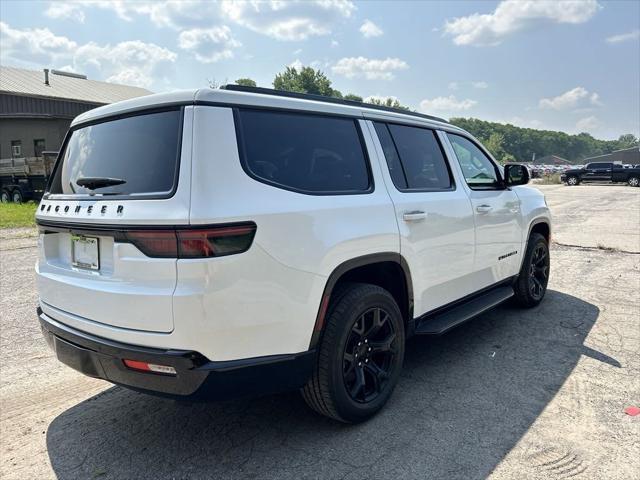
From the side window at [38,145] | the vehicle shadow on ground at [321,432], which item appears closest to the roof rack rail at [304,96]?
the vehicle shadow on ground at [321,432]

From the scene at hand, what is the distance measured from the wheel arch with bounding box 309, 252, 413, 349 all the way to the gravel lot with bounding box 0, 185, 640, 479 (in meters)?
0.68

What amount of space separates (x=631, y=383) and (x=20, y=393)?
453cm

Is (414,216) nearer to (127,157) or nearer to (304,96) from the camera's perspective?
(304,96)

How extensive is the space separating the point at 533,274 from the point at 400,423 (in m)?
3.12

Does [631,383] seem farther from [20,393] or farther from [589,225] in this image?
[589,225]

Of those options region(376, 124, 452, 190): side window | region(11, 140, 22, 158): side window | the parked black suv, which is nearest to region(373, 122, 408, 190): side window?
region(376, 124, 452, 190): side window

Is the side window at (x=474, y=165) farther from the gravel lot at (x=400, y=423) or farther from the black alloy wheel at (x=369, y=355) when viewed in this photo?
the black alloy wheel at (x=369, y=355)

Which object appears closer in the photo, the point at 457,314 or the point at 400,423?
the point at 400,423

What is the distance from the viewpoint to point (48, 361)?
398cm

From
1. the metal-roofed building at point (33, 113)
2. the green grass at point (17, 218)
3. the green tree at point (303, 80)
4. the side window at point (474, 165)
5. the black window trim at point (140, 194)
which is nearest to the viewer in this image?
the black window trim at point (140, 194)

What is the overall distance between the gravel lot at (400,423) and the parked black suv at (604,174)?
34839 millimetres

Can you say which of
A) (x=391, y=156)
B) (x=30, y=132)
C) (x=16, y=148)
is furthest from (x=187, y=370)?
(x=16, y=148)

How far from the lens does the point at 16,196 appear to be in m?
22.0

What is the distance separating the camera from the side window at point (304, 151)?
248cm
